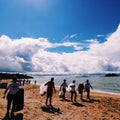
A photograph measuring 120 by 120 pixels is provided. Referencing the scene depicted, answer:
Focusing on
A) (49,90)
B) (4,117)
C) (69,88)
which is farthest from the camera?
(69,88)

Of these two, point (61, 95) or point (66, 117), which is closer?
point (66, 117)

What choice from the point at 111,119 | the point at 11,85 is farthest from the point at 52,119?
the point at 111,119

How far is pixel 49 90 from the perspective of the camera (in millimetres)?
14578

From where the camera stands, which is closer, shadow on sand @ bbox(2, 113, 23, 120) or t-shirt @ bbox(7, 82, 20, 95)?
shadow on sand @ bbox(2, 113, 23, 120)

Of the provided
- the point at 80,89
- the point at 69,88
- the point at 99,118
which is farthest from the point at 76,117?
the point at 80,89

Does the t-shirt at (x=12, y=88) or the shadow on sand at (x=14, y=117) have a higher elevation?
the t-shirt at (x=12, y=88)

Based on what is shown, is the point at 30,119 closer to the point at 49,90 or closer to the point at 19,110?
the point at 19,110

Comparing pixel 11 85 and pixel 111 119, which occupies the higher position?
pixel 11 85

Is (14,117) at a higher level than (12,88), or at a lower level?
lower

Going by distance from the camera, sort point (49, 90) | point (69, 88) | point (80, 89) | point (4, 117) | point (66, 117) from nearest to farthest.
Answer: point (4, 117) < point (66, 117) < point (49, 90) < point (69, 88) < point (80, 89)

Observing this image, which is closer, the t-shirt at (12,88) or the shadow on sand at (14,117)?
the shadow on sand at (14,117)

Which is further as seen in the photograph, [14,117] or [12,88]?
[14,117]

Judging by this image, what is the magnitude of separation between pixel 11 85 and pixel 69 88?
8.84 meters

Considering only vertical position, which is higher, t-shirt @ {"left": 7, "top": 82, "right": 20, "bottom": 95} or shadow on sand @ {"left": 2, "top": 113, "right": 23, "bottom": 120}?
t-shirt @ {"left": 7, "top": 82, "right": 20, "bottom": 95}
